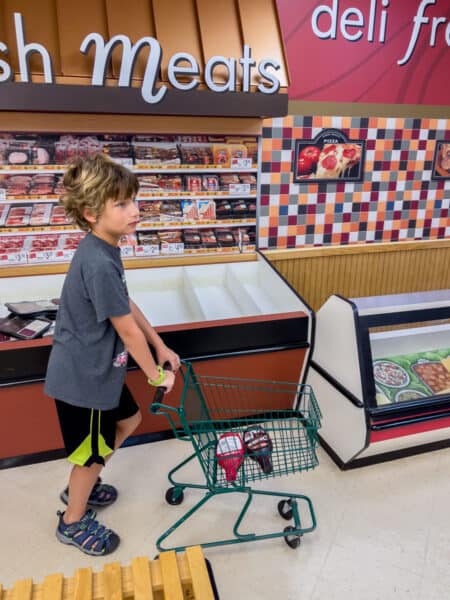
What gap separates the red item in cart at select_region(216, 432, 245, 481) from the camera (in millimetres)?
2021

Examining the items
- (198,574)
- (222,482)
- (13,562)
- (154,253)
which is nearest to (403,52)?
(154,253)

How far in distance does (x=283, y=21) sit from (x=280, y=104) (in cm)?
85

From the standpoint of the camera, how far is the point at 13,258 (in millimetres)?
3174

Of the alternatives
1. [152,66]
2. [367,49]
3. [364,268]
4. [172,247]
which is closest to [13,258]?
[172,247]

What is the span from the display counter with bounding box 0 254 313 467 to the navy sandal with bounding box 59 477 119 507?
359 millimetres

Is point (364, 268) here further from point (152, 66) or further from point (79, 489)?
point (79, 489)

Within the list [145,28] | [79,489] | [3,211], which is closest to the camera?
[79,489]

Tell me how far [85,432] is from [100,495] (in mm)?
598

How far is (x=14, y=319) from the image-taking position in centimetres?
268

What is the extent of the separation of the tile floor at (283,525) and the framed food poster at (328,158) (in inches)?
83.1

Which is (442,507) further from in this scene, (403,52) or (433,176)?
(403,52)

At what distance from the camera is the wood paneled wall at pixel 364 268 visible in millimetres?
3885

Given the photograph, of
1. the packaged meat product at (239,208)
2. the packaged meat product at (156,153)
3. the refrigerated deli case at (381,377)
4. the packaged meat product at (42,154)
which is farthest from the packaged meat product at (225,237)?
the packaged meat product at (42,154)

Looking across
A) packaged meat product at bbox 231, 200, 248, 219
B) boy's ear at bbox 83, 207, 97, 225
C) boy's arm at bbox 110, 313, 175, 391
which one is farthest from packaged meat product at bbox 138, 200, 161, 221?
boy's arm at bbox 110, 313, 175, 391
